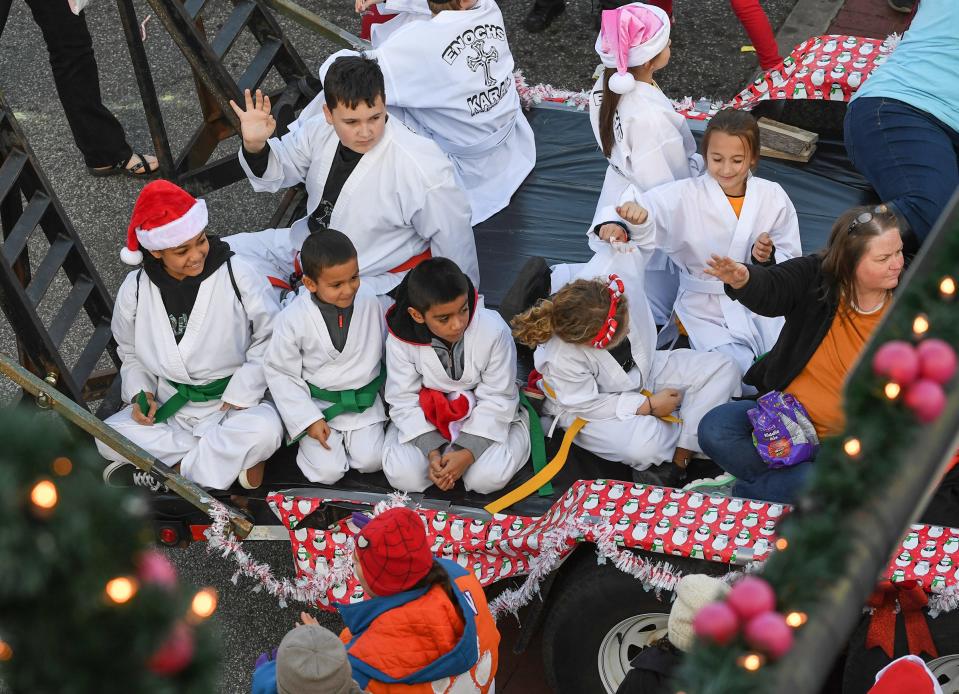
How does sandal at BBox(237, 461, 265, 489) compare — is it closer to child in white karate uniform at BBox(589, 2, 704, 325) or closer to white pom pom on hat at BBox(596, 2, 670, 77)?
child in white karate uniform at BBox(589, 2, 704, 325)

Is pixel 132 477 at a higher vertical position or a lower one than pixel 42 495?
lower

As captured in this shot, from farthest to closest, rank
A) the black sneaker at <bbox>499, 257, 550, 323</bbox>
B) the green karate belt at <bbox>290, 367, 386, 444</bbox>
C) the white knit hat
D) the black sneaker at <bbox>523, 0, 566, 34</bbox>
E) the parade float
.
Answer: the black sneaker at <bbox>523, 0, 566, 34</bbox> → the black sneaker at <bbox>499, 257, 550, 323</bbox> → the green karate belt at <bbox>290, 367, 386, 444</bbox> → the parade float → the white knit hat

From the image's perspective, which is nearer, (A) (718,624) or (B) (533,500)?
(A) (718,624)

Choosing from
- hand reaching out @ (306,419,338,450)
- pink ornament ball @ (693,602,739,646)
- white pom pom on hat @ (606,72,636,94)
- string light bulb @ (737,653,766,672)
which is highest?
pink ornament ball @ (693,602,739,646)

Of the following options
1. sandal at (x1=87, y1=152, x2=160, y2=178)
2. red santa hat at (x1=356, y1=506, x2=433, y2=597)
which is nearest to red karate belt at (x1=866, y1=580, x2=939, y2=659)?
red santa hat at (x1=356, y1=506, x2=433, y2=597)

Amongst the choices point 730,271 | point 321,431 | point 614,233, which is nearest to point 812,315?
point 730,271

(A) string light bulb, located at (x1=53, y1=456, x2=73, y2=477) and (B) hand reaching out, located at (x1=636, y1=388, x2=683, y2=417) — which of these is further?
(B) hand reaching out, located at (x1=636, y1=388, x2=683, y2=417)

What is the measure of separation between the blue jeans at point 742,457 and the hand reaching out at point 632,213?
733 millimetres

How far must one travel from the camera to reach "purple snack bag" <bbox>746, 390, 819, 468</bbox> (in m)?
2.92

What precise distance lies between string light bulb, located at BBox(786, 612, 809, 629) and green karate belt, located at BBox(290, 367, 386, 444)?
277 centimetres

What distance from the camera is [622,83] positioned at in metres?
3.66

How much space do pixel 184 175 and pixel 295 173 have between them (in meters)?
0.62

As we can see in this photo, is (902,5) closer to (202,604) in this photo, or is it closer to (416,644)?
(416,644)

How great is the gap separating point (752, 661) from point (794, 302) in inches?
95.8
